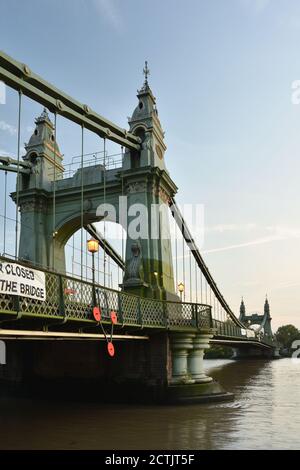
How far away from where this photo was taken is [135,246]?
23719mm

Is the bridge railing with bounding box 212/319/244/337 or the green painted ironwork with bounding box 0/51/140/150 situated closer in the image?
the green painted ironwork with bounding box 0/51/140/150

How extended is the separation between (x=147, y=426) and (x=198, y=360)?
19.3 feet

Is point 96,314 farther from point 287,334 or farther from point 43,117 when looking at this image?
point 287,334

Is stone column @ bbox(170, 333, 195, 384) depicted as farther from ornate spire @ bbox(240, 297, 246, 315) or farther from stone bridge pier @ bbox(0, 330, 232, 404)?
ornate spire @ bbox(240, 297, 246, 315)

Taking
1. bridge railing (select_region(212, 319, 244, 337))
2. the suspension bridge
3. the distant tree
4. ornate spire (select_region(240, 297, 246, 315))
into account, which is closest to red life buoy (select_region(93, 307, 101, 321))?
the suspension bridge

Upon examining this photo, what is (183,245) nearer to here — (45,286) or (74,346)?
(74,346)

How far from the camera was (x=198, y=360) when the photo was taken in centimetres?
1991

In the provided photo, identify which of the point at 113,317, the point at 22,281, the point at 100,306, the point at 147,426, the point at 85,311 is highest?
the point at 22,281

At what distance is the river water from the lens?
1227 centimetres

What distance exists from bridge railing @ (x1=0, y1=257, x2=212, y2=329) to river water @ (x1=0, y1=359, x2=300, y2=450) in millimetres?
2902

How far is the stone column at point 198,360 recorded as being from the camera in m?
19.5

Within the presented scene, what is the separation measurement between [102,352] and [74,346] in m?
1.34

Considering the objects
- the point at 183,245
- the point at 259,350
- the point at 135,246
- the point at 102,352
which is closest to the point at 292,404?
the point at 102,352

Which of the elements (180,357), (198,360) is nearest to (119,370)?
(180,357)
